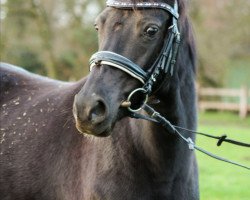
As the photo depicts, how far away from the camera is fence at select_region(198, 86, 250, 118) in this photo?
2775cm

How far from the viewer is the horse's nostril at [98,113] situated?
293 cm

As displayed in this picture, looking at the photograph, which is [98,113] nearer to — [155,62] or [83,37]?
[155,62]

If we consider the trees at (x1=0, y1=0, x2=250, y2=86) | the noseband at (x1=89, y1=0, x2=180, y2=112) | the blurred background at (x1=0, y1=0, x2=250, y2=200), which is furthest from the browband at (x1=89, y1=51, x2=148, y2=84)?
the trees at (x1=0, y1=0, x2=250, y2=86)

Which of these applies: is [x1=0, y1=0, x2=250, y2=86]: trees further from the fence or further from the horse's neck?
the horse's neck

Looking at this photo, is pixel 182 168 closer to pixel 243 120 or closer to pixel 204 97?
pixel 243 120

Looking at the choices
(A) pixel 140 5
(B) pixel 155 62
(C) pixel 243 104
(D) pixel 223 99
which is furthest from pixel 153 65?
(D) pixel 223 99

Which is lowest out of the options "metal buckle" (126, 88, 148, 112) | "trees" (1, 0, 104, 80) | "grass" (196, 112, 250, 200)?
"grass" (196, 112, 250, 200)

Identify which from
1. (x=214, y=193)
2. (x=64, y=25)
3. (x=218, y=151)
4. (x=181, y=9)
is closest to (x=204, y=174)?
(x=214, y=193)

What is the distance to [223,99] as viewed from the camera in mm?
31562

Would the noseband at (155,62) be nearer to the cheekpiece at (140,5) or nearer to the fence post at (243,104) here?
the cheekpiece at (140,5)

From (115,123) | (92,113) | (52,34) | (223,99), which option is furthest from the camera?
(223,99)

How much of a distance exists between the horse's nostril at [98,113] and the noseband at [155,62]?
28 cm

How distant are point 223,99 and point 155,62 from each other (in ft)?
94.9

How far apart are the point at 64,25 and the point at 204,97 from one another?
966 centimetres
